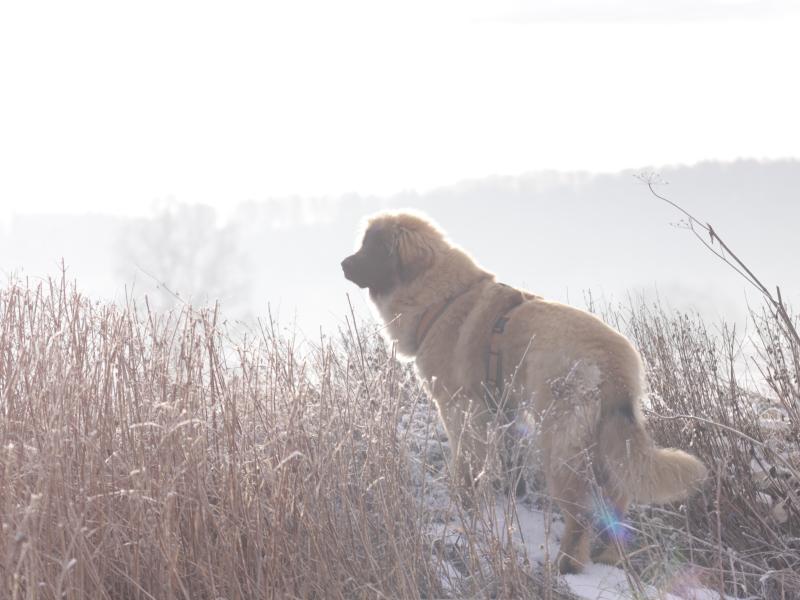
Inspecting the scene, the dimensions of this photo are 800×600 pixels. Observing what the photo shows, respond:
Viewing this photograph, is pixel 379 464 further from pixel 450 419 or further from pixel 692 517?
pixel 692 517

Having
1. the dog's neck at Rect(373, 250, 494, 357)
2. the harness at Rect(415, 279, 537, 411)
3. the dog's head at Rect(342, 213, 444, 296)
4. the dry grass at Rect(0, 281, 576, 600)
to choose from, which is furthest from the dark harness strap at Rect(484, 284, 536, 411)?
the dry grass at Rect(0, 281, 576, 600)

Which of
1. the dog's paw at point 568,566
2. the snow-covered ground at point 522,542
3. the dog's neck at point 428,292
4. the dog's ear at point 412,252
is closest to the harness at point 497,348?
the dog's neck at point 428,292

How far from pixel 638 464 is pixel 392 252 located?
6.83 feet

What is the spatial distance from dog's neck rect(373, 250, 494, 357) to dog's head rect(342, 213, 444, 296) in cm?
6

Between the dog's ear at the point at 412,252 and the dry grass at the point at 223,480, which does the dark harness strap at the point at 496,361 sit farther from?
the dry grass at the point at 223,480

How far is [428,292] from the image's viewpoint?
503 centimetres

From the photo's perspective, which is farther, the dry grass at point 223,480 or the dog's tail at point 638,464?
the dog's tail at point 638,464

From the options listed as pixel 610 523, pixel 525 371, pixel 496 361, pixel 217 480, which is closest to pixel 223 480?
pixel 217 480

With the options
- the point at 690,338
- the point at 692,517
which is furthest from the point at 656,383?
the point at 692,517

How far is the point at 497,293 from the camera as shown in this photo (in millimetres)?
4723

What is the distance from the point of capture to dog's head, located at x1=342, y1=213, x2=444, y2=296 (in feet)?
16.7

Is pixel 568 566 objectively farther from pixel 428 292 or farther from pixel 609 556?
pixel 428 292

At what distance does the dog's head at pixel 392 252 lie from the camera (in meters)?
5.08

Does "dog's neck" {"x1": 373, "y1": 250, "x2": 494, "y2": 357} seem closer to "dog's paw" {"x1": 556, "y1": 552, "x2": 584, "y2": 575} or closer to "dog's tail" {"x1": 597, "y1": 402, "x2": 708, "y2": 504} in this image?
"dog's tail" {"x1": 597, "y1": 402, "x2": 708, "y2": 504}
